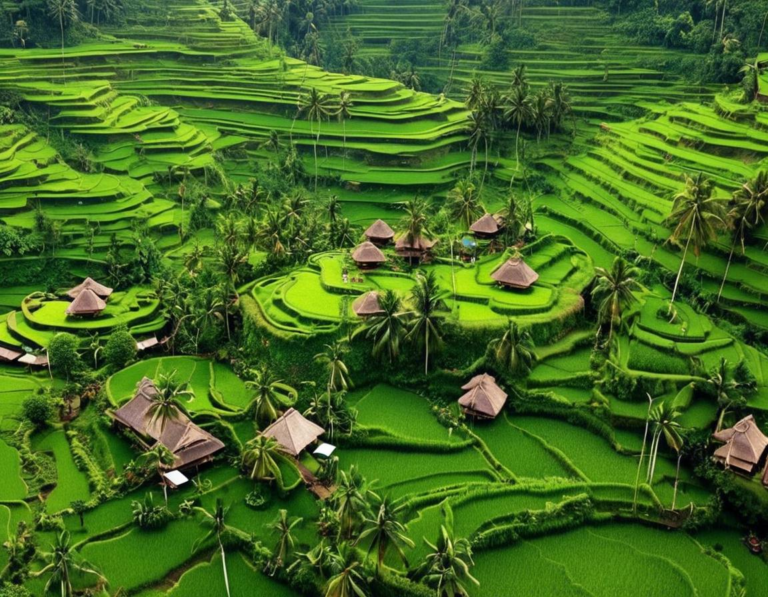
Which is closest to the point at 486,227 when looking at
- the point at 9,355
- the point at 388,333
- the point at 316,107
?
the point at 388,333

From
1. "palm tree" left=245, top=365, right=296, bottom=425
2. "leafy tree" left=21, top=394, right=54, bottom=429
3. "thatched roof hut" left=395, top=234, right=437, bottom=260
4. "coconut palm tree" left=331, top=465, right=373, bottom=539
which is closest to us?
"coconut palm tree" left=331, top=465, right=373, bottom=539

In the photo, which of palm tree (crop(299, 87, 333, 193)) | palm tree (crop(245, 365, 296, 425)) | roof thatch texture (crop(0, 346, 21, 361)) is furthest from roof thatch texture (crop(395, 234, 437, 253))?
roof thatch texture (crop(0, 346, 21, 361))

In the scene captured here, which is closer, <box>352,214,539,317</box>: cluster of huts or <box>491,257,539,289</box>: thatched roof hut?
<box>352,214,539,317</box>: cluster of huts

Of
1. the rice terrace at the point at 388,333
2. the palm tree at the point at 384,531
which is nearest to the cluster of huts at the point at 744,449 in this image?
the rice terrace at the point at 388,333

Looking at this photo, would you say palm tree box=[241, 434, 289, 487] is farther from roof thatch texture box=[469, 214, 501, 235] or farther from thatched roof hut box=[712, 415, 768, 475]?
roof thatch texture box=[469, 214, 501, 235]

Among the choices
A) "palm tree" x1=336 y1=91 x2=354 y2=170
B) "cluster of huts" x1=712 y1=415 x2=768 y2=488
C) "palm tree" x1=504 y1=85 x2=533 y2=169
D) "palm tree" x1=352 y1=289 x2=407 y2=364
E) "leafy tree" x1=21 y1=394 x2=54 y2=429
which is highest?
"palm tree" x1=504 y1=85 x2=533 y2=169

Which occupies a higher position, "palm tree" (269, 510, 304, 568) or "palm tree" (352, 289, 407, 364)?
"palm tree" (352, 289, 407, 364)
